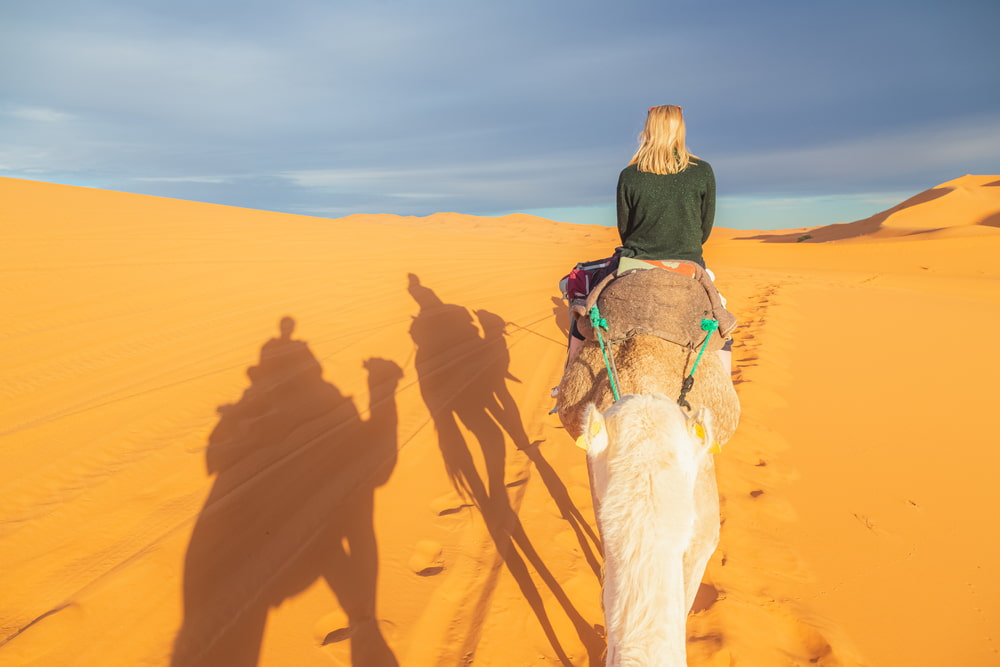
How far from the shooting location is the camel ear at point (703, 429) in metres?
1.76

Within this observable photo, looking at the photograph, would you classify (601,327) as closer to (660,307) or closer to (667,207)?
(660,307)

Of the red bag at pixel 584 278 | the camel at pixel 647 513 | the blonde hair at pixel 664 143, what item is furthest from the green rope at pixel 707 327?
the blonde hair at pixel 664 143

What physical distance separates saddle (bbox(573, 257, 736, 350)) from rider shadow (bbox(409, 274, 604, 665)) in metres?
1.70

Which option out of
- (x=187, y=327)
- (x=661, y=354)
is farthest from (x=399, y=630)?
(x=187, y=327)

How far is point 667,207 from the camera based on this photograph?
3482 millimetres

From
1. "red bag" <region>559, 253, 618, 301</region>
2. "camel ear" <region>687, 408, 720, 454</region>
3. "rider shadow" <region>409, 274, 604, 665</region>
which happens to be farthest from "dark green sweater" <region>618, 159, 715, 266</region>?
"rider shadow" <region>409, 274, 604, 665</region>

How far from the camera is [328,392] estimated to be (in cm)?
636

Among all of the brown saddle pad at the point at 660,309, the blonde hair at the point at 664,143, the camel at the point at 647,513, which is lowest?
the camel at the point at 647,513

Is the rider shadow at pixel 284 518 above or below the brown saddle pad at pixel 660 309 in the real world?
below

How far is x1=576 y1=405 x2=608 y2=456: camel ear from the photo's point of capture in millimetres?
1769

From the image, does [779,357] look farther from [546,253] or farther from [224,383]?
[546,253]

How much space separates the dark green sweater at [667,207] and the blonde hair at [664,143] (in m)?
0.05

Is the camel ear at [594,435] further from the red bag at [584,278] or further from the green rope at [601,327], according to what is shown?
the red bag at [584,278]

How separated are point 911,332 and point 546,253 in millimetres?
14535
